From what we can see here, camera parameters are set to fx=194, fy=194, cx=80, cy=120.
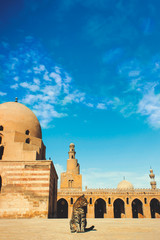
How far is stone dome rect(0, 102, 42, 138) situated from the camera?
58.6 ft

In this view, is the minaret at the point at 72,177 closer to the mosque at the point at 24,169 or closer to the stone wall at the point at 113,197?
the stone wall at the point at 113,197

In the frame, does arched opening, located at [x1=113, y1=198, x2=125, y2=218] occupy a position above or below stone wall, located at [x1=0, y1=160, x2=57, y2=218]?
below

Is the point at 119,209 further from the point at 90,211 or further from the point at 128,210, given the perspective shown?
the point at 90,211

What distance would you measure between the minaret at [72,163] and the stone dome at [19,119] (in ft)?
71.7

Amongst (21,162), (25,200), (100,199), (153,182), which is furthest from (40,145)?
(153,182)

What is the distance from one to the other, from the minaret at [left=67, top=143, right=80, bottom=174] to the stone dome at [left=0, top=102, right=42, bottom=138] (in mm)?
21859

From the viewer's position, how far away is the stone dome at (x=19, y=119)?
58.6 ft

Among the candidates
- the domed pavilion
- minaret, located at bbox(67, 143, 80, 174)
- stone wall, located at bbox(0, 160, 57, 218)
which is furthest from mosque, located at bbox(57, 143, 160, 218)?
stone wall, located at bbox(0, 160, 57, 218)

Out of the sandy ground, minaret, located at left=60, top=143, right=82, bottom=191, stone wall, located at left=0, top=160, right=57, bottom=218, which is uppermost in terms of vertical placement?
minaret, located at left=60, top=143, right=82, bottom=191

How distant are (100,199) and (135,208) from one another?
7.49 m

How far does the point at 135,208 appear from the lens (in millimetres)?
39062

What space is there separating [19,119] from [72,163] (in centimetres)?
2440

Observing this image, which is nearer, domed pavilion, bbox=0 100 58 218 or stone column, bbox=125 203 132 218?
domed pavilion, bbox=0 100 58 218

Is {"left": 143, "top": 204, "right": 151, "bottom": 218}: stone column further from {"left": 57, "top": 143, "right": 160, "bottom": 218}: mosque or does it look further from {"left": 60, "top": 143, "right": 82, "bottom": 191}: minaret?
{"left": 60, "top": 143, "right": 82, "bottom": 191}: minaret
